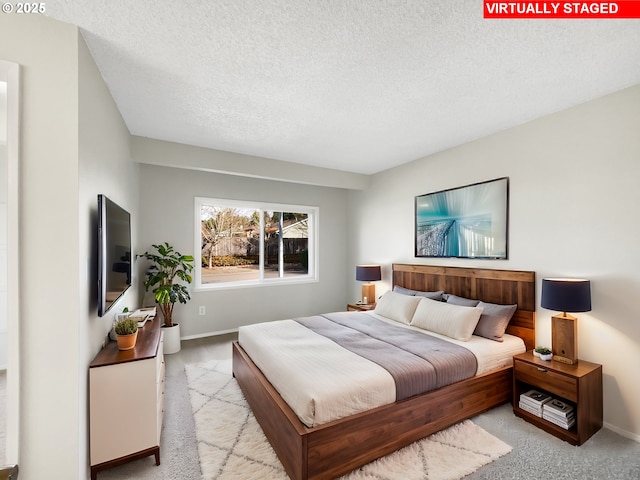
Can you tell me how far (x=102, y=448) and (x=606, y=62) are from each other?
3.98 metres

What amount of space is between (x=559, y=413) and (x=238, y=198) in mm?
4341

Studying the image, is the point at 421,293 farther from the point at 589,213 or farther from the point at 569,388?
the point at 589,213

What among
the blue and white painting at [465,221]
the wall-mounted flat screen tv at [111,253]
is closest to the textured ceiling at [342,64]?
the blue and white painting at [465,221]

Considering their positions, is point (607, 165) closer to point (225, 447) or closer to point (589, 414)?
point (589, 414)

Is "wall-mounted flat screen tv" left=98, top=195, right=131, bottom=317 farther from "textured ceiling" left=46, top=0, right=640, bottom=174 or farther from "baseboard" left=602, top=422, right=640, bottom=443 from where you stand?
"baseboard" left=602, top=422, right=640, bottom=443

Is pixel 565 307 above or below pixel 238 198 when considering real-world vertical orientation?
below

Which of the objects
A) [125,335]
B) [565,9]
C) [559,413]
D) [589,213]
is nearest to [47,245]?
[125,335]

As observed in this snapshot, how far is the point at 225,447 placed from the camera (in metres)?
2.08

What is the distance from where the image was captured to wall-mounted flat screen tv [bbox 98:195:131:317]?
1.79m

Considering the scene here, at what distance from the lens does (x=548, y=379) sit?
2309mm

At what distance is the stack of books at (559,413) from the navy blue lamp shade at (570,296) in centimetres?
73

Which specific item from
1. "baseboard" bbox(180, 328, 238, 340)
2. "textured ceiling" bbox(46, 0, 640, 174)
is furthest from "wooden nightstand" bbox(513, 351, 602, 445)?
"baseboard" bbox(180, 328, 238, 340)

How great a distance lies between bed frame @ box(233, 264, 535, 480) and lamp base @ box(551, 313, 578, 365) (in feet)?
1.15

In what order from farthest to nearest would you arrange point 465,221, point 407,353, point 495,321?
1. point 465,221
2. point 495,321
3. point 407,353
